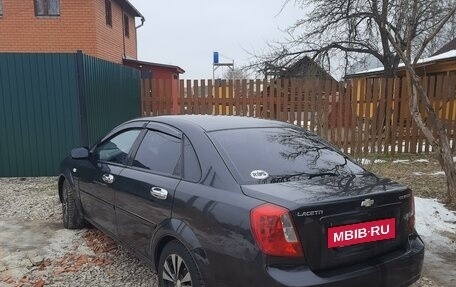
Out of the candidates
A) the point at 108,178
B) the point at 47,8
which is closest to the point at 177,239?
the point at 108,178

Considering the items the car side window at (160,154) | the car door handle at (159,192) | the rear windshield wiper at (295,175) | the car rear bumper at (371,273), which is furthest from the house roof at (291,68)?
the car rear bumper at (371,273)

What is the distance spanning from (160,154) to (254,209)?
1.20m

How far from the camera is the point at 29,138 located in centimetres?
749

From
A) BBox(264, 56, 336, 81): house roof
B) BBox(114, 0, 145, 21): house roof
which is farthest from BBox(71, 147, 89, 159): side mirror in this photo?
BBox(114, 0, 145, 21): house roof

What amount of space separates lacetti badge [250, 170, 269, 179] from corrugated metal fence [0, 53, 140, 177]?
5516 mm

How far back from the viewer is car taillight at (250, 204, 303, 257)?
2240 millimetres

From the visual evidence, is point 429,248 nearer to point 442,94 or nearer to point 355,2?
point 442,94

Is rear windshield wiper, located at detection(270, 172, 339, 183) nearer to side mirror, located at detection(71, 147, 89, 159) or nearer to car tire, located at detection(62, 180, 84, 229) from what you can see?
side mirror, located at detection(71, 147, 89, 159)

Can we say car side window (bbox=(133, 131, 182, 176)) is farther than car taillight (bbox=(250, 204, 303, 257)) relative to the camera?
Yes

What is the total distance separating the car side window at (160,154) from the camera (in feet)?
10.0

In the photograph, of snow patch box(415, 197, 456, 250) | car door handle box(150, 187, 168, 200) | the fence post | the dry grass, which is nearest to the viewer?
car door handle box(150, 187, 168, 200)

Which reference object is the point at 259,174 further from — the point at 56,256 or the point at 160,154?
the point at 56,256

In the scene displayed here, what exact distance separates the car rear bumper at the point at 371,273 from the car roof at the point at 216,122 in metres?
1.28

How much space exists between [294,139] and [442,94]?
8153 mm
